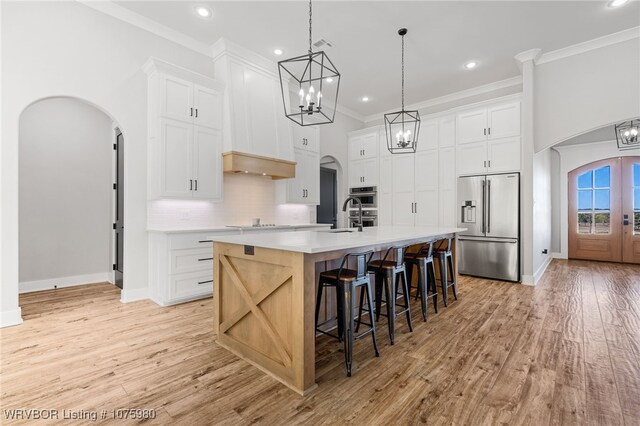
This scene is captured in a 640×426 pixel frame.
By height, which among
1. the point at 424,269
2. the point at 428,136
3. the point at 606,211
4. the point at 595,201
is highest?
the point at 428,136

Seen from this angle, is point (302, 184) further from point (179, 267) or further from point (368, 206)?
point (179, 267)

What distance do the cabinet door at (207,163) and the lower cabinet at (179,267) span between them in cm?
67

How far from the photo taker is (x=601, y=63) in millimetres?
4438

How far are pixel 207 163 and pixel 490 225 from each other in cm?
470

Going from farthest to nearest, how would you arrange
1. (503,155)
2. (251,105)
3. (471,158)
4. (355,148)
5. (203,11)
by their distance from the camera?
(355,148) < (471,158) < (503,155) < (251,105) < (203,11)

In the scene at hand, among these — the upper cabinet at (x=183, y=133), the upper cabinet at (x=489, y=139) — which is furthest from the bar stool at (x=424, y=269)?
the upper cabinet at (x=183, y=133)

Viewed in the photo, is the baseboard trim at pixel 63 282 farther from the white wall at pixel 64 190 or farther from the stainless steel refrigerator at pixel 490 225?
the stainless steel refrigerator at pixel 490 225

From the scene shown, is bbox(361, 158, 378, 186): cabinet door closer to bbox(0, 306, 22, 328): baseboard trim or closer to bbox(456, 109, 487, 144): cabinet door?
bbox(456, 109, 487, 144): cabinet door

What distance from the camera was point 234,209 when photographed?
5.10m

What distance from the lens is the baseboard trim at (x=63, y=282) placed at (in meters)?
4.43

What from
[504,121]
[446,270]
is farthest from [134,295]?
[504,121]

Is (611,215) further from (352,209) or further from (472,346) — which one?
(472,346)

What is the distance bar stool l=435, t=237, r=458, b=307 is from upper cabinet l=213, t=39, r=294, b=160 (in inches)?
114

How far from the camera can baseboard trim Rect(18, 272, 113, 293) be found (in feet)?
14.5
